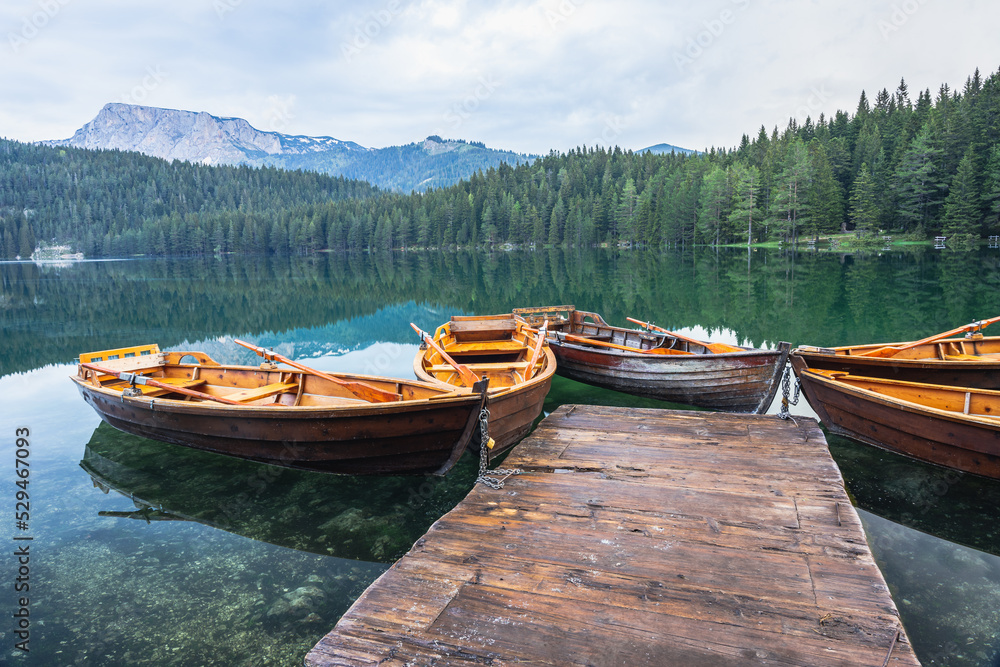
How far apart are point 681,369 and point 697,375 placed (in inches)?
13.0

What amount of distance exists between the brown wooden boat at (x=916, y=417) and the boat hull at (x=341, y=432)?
621 cm

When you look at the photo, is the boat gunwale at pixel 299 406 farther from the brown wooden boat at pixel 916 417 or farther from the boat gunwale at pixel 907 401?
the brown wooden boat at pixel 916 417

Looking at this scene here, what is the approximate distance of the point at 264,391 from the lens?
362 inches

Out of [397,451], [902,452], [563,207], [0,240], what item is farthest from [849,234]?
[0,240]

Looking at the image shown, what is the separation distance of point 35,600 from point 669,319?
2224cm

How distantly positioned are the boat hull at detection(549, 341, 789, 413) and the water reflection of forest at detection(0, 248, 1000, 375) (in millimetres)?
9255

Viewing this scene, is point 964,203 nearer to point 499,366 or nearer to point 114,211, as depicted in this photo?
point 499,366

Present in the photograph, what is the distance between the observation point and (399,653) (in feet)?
10.8

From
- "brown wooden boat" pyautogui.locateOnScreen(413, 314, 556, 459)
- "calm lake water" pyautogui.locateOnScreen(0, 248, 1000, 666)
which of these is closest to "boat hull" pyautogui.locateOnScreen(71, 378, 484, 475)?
"calm lake water" pyautogui.locateOnScreen(0, 248, 1000, 666)

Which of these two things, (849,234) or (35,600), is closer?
(35,600)

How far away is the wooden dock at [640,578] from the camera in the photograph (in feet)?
10.8

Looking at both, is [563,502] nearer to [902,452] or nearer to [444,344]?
[902,452]

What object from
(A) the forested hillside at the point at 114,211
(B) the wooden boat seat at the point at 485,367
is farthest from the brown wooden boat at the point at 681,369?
(A) the forested hillside at the point at 114,211

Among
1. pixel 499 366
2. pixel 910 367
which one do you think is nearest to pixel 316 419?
pixel 499 366
